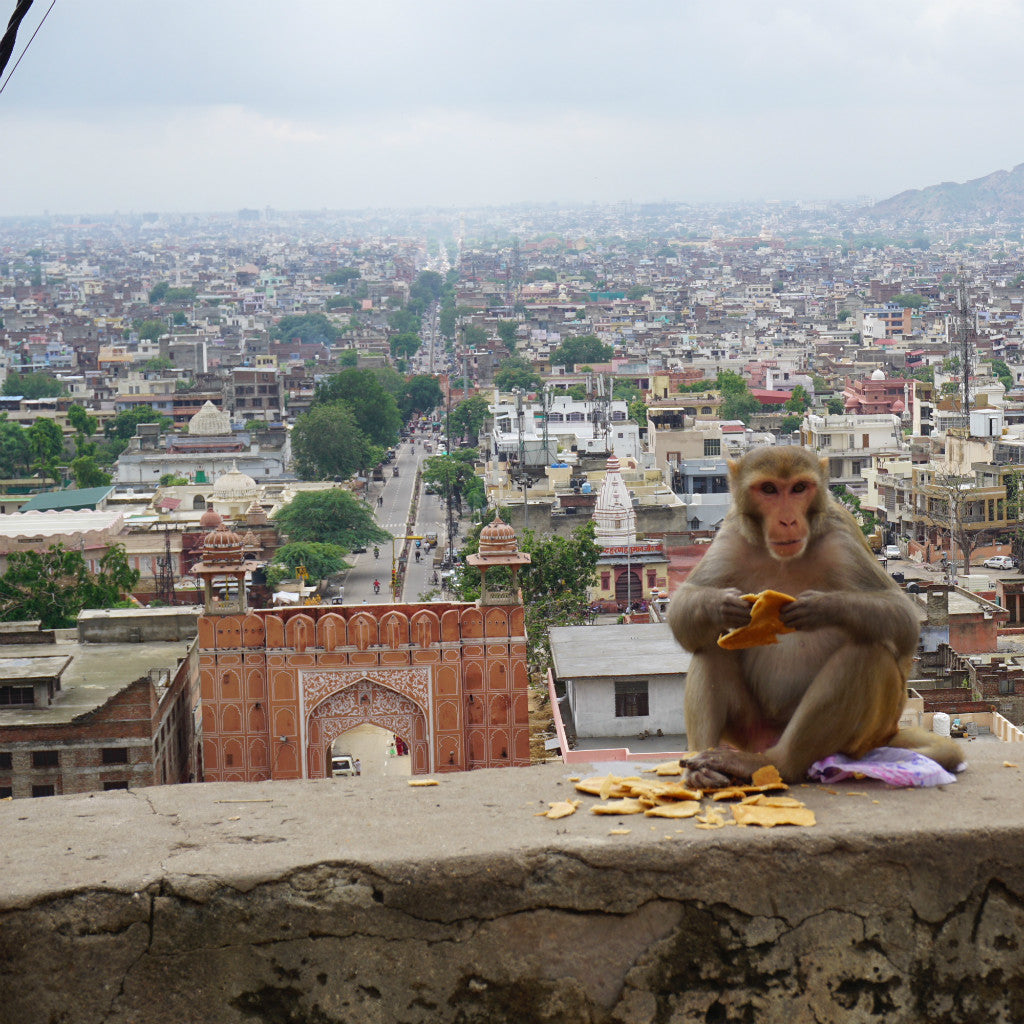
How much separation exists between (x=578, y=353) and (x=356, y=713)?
5107 cm

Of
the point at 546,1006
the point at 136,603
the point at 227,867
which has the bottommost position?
the point at 136,603

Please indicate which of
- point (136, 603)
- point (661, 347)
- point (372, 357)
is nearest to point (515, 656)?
point (136, 603)

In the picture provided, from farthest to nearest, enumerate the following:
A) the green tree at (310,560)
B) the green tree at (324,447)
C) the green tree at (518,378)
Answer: the green tree at (518,378) → the green tree at (324,447) → the green tree at (310,560)

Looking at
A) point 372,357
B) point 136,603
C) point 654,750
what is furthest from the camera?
point 372,357

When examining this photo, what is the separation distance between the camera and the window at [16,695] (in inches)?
465

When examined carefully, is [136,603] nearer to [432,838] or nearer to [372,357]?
[432,838]

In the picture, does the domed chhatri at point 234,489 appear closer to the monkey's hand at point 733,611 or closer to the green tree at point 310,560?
the green tree at point 310,560

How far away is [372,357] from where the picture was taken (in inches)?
2496

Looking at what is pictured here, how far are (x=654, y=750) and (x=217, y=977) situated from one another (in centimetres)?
896

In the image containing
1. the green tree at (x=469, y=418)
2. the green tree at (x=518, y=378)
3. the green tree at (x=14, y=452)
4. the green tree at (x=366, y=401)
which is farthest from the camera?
the green tree at (x=518, y=378)

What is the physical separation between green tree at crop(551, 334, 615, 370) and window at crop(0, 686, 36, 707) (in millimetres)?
49744

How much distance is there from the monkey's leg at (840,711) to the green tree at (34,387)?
55.8m

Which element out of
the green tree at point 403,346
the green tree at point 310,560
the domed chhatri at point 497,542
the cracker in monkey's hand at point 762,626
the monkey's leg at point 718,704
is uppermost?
the cracker in monkey's hand at point 762,626

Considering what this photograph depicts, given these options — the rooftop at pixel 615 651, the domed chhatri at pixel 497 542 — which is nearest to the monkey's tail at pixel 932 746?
the rooftop at pixel 615 651
